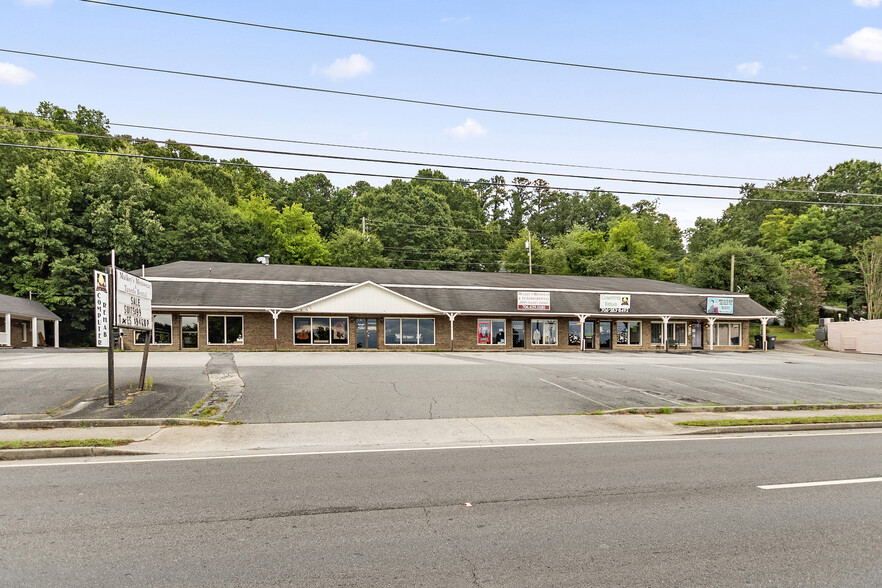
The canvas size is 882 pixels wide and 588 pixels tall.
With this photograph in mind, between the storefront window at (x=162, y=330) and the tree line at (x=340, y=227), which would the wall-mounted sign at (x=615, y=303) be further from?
the storefront window at (x=162, y=330)

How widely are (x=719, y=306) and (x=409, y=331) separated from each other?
24.8 meters

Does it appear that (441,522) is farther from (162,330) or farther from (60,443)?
(162,330)

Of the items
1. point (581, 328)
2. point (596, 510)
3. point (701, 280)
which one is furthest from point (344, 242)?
point (596, 510)

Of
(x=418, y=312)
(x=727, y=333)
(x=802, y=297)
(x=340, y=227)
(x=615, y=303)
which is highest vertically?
(x=340, y=227)

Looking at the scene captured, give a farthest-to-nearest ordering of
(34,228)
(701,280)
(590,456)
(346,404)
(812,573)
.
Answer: (701,280), (34,228), (346,404), (590,456), (812,573)

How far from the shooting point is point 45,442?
31.6ft

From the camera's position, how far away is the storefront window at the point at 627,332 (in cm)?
4134

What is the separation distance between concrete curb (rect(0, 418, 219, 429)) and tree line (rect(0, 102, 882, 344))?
17436 mm

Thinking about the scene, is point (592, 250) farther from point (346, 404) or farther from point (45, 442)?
point (45, 442)

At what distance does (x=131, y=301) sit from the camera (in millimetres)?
13836

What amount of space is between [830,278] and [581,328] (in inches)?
1855

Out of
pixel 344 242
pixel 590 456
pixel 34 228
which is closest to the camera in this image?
pixel 590 456

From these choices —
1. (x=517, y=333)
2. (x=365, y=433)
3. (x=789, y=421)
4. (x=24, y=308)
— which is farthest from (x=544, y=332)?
(x=24, y=308)

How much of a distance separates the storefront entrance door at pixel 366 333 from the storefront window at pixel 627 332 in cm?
1855
